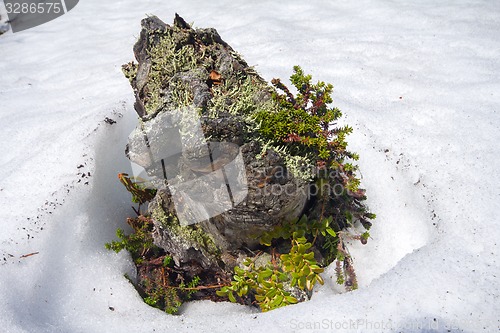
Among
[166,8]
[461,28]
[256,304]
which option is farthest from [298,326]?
[166,8]

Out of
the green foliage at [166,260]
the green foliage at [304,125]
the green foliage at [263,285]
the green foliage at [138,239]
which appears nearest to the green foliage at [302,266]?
the green foliage at [263,285]

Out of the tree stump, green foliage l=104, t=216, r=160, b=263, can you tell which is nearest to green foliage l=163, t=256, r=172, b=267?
the tree stump

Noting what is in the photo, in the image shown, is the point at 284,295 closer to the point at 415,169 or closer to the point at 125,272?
the point at 125,272

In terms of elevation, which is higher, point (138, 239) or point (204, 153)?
point (204, 153)

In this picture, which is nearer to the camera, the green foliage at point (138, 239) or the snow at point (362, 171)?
the snow at point (362, 171)

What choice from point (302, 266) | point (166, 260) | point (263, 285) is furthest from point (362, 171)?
point (166, 260)

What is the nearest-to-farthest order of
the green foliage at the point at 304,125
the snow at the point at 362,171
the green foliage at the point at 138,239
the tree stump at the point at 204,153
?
the snow at the point at 362,171
the tree stump at the point at 204,153
the green foliage at the point at 304,125
the green foliage at the point at 138,239

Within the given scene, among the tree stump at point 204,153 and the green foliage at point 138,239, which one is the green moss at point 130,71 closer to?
the tree stump at point 204,153

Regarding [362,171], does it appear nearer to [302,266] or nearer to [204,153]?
[302,266]

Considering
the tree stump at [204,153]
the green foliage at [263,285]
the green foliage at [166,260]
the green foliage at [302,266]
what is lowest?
the green foliage at [166,260]
